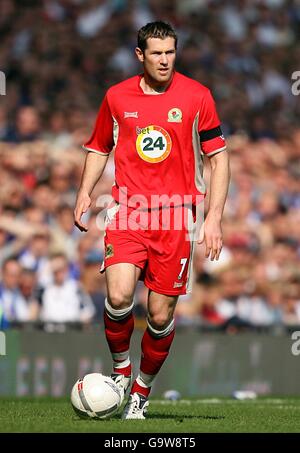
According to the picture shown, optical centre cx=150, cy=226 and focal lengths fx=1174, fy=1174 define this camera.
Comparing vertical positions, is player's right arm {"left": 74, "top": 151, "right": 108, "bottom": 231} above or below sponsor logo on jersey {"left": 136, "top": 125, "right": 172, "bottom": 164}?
below

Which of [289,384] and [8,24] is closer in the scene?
[289,384]

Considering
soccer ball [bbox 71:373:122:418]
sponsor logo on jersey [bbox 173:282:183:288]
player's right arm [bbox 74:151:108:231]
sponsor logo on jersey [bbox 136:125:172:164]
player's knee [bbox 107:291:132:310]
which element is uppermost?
sponsor logo on jersey [bbox 136:125:172:164]

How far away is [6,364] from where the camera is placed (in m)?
12.4

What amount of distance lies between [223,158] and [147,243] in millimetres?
767

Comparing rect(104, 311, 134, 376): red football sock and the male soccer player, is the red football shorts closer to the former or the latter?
the male soccer player

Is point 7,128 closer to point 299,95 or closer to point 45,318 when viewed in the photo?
point 45,318

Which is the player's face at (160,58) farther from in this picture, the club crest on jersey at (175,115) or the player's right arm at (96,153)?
the player's right arm at (96,153)

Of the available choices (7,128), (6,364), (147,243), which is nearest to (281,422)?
(147,243)

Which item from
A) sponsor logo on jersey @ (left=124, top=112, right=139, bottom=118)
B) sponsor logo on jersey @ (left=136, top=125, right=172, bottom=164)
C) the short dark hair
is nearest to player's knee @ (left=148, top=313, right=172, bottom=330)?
sponsor logo on jersey @ (left=136, top=125, right=172, bottom=164)

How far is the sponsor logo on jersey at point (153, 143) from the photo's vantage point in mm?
7664

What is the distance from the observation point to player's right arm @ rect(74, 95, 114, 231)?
7.87m

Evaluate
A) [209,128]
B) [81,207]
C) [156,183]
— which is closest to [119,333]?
[81,207]

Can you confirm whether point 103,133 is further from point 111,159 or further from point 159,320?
point 111,159

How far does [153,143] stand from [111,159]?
785cm
